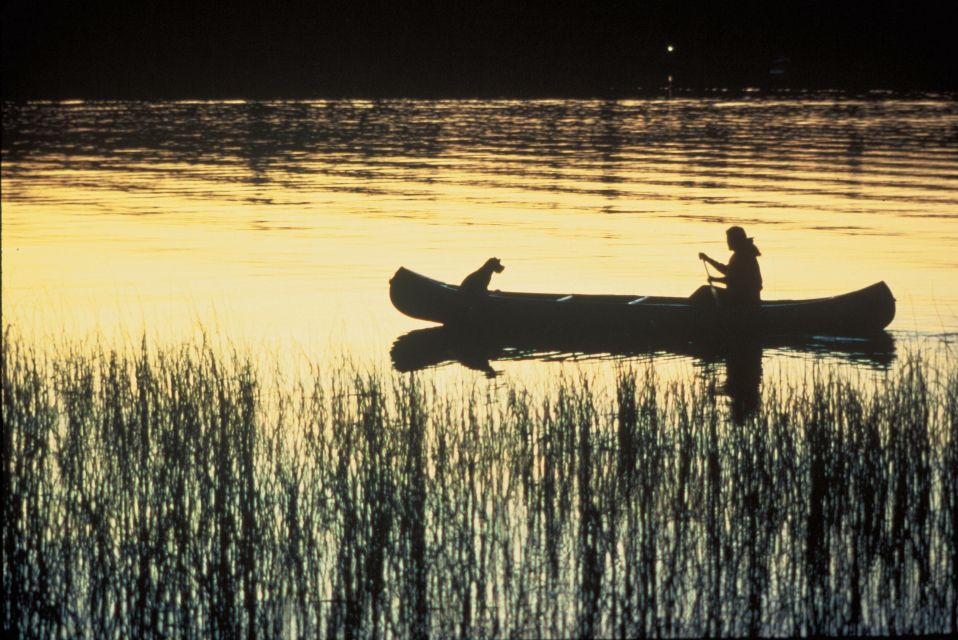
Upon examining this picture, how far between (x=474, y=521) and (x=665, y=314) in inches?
292

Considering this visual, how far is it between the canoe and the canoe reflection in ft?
0.37

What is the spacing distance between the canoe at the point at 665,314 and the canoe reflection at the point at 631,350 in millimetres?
114

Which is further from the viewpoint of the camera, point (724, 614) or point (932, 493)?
point (932, 493)

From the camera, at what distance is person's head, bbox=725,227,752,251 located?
13.7 m

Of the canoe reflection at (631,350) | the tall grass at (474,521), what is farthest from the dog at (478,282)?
the tall grass at (474,521)

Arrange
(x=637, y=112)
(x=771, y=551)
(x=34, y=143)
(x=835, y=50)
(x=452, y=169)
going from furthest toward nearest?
(x=835, y=50), (x=637, y=112), (x=34, y=143), (x=452, y=169), (x=771, y=551)

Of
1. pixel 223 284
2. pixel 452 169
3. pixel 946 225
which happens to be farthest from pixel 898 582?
pixel 452 169

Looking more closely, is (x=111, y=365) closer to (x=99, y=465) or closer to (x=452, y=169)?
(x=99, y=465)


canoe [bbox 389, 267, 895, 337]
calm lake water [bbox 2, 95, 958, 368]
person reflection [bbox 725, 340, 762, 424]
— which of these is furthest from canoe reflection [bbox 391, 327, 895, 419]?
calm lake water [bbox 2, 95, 958, 368]

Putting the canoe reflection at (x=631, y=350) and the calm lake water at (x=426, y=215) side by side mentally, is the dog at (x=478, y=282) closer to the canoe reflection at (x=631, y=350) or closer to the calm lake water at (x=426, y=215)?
the canoe reflection at (x=631, y=350)

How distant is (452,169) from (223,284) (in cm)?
2636

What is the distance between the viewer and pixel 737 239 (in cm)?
1383

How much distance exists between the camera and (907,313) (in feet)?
61.9

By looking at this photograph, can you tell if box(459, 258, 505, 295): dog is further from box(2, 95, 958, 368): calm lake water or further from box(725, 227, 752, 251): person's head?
box(725, 227, 752, 251): person's head
